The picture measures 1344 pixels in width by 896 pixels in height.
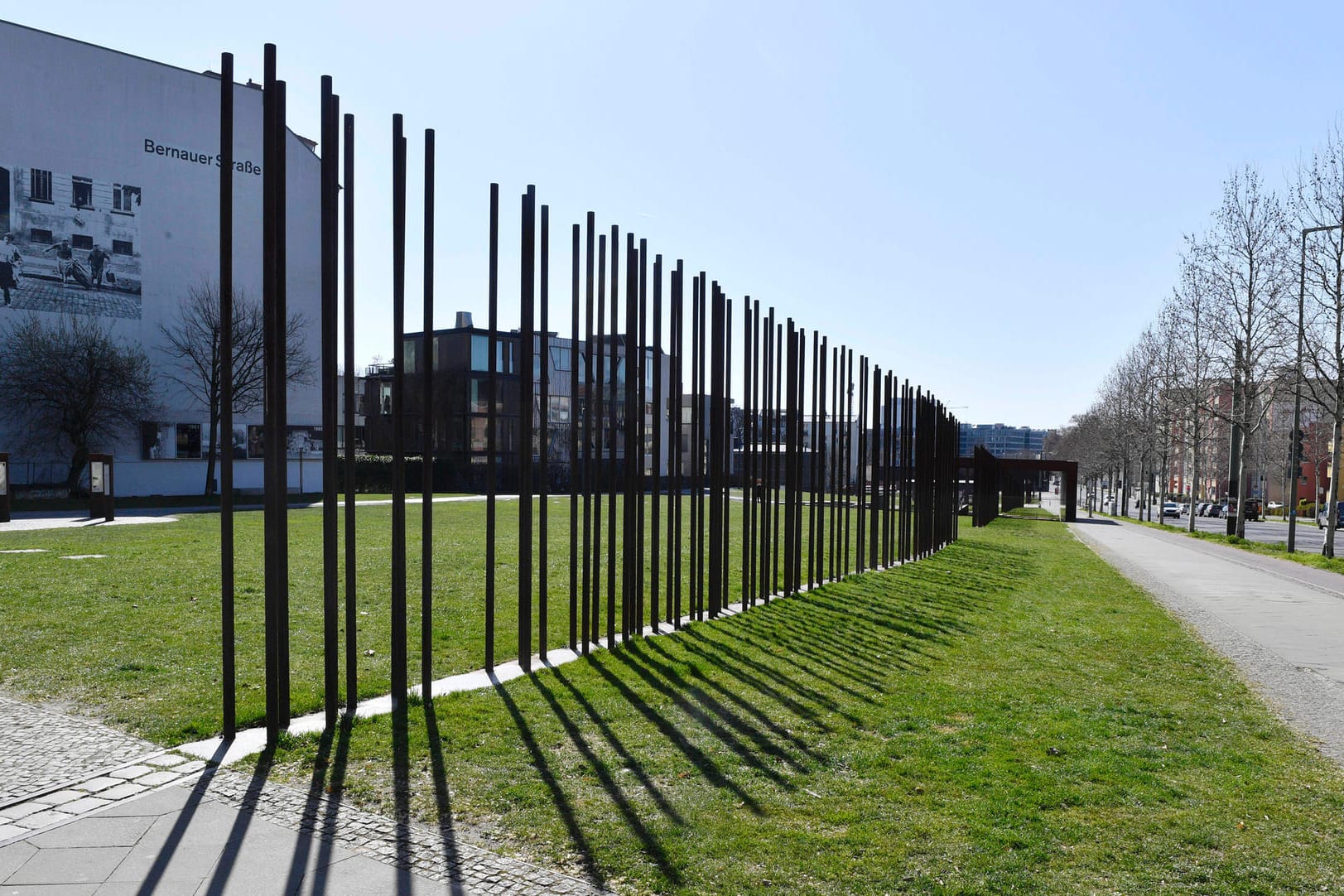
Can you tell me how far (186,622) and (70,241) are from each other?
112 feet

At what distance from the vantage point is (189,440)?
40656 mm

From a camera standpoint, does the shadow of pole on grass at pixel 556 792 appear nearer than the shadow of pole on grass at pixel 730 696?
Yes

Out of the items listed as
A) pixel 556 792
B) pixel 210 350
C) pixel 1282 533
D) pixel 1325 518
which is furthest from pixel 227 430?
pixel 1325 518

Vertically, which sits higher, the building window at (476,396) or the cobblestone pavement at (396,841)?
the building window at (476,396)

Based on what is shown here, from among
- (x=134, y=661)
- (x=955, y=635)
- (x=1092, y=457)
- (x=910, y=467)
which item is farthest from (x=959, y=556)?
(x=1092, y=457)

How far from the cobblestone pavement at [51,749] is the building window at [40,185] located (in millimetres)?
37188

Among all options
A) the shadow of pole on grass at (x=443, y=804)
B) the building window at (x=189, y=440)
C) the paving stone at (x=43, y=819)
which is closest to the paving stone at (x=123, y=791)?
the paving stone at (x=43, y=819)

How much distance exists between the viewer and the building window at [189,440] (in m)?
40.3

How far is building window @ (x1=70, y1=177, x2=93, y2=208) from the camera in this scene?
121ft

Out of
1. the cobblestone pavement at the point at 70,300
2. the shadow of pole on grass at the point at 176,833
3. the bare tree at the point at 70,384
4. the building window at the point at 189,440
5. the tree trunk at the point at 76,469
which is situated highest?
the cobblestone pavement at the point at 70,300

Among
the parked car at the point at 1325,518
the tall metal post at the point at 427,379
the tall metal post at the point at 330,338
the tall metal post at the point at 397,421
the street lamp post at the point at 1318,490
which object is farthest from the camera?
the parked car at the point at 1325,518

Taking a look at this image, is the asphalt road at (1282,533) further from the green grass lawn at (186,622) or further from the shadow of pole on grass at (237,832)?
the shadow of pole on grass at (237,832)

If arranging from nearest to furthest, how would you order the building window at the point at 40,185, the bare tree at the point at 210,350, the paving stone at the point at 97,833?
the paving stone at the point at 97,833, the building window at the point at 40,185, the bare tree at the point at 210,350

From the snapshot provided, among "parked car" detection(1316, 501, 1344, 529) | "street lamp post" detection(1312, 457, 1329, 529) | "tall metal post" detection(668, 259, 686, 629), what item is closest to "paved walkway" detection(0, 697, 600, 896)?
"tall metal post" detection(668, 259, 686, 629)
